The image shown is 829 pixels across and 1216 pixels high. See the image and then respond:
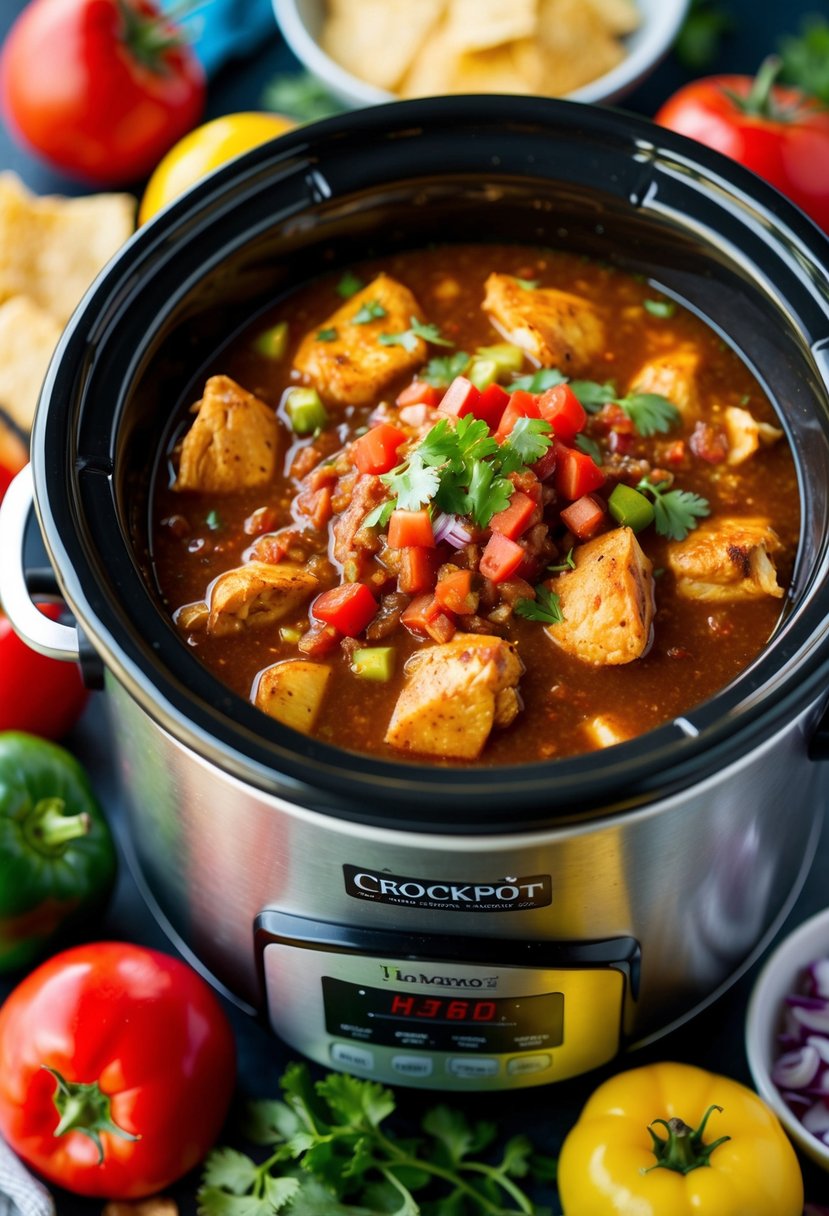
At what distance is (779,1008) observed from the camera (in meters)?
3.23

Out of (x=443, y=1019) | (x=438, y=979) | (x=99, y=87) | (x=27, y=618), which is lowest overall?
(x=443, y=1019)

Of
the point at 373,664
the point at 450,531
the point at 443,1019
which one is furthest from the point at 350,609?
the point at 443,1019

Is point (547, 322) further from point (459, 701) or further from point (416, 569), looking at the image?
point (459, 701)

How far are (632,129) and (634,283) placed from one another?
1.35 ft

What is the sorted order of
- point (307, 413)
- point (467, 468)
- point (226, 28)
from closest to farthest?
1. point (467, 468)
2. point (307, 413)
3. point (226, 28)

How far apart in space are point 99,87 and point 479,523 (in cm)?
235

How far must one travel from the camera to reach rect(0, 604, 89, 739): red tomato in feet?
11.9

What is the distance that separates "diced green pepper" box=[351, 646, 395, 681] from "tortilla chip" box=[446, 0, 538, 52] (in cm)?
228

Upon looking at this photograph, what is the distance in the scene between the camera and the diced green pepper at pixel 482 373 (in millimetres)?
3332

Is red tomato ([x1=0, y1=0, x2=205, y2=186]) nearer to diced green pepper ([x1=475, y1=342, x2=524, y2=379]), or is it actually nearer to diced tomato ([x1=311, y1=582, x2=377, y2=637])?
diced green pepper ([x1=475, y1=342, x2=524, y2=379])

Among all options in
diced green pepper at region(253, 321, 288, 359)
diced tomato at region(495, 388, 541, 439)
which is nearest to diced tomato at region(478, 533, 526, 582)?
diced tomato at region(495, 388, 541, 439)

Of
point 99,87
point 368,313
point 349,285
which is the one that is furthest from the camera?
point 99,87

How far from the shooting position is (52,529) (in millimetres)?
2652

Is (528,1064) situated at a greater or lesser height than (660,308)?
lesser
